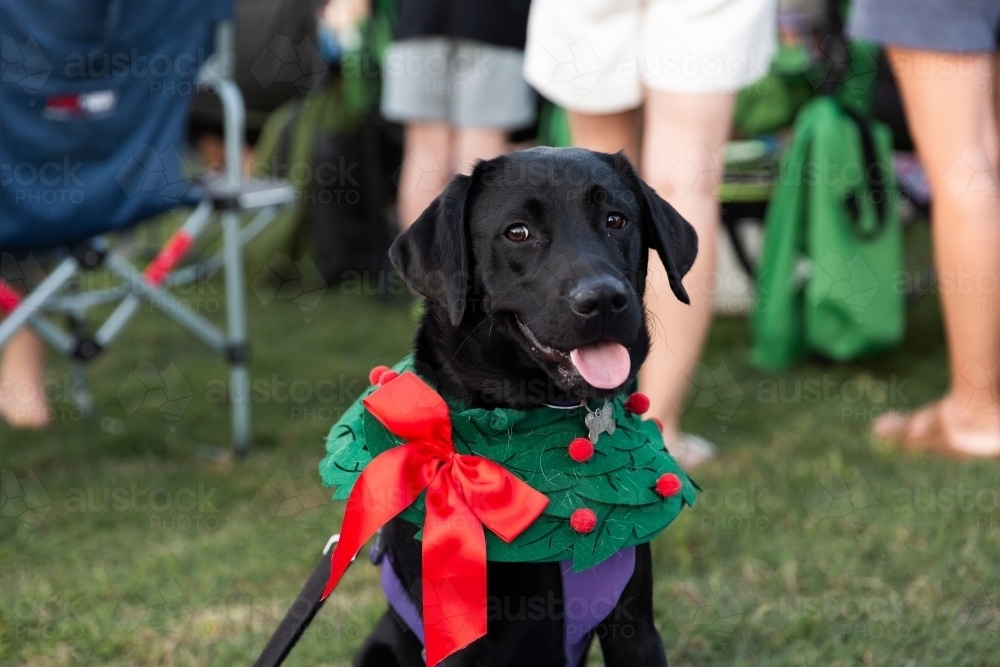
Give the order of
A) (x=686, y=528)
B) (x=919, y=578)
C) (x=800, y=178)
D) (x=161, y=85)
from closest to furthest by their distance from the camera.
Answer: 1. (x=919, y=578)
2. (x=686, y=528)
3. (x=161, y=85)
4. (x=800, y=178)

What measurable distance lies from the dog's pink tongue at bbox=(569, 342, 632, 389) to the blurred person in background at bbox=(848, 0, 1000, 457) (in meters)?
1.83

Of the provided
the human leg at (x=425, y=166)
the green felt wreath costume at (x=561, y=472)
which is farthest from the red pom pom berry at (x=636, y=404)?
the human leg at (x=425, y=166)

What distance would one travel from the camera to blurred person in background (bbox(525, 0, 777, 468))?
2.91 meters

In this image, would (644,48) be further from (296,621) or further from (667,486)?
(296,621)

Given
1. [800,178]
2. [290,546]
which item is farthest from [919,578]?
[800,178]

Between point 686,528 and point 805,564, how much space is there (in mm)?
309

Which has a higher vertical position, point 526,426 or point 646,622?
point 526,426

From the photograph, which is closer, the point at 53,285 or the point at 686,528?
the point at 686,528

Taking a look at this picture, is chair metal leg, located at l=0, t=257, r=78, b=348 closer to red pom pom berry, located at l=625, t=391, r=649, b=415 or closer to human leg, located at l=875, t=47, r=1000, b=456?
red pom pom berry, located at l=625, t=391, r=649, b=415

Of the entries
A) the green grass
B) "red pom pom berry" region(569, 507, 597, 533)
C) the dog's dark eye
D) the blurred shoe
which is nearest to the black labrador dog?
the dog's dark eye

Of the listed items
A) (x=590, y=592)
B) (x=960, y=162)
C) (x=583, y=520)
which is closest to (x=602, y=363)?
(x=583, y=520)

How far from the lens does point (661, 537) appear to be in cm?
286

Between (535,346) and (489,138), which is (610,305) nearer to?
(535,346)

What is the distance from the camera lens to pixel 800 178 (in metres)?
4.22
